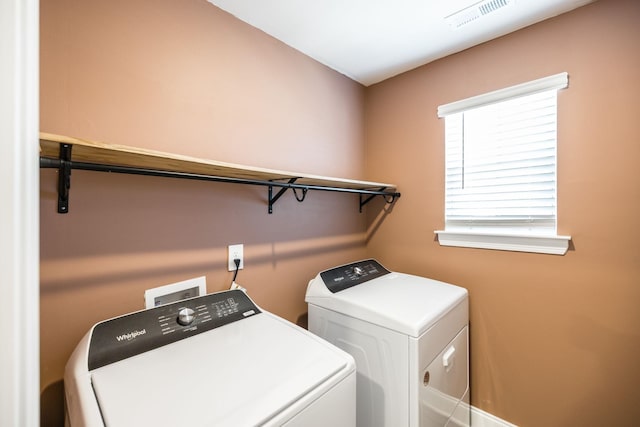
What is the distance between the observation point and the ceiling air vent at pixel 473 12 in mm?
1338

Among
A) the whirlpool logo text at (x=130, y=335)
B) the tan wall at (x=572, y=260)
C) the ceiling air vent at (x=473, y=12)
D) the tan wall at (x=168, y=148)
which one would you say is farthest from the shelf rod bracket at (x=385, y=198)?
the whirlpool logo text at (x=130, y=335)

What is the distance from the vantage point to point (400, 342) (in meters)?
1.16

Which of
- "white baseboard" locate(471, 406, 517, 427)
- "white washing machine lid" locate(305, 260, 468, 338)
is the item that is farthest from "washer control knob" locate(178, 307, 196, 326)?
"white baseboard" locate(471, 406, 517, 427)

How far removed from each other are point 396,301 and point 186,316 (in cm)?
94

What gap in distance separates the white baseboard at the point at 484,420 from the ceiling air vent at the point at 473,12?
7.25ft

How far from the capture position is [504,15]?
1421mm

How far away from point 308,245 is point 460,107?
129 cm

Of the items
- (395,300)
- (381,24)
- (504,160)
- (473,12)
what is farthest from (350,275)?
(473,12)

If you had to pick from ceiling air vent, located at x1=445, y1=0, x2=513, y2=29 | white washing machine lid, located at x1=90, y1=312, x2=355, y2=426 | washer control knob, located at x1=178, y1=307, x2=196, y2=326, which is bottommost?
white washing machine lid, located at x1=90, y1=312, x2=355, y2=426

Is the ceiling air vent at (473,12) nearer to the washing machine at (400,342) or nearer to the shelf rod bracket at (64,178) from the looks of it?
the washing machine at (400,342)

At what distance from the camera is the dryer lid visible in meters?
1.19
